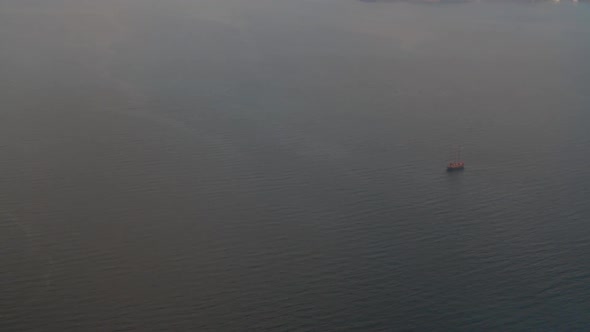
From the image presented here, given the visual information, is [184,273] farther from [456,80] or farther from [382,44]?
[382,44]

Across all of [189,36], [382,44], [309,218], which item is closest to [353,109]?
[309,218]

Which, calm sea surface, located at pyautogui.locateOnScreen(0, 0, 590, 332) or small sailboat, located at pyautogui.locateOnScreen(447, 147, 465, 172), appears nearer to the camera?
calm sea surface, located at pyautogui.locateOnScreen(0, 0, 590, 332)

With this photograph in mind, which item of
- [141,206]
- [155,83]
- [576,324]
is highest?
[155,83]

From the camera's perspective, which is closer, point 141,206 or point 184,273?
point 184,273

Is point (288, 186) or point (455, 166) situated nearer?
point (288, 186)

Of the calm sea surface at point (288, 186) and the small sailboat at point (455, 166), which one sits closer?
the calm sea surface at point (288, 186)

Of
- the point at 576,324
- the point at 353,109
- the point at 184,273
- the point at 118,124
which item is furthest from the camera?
the point at 353,109

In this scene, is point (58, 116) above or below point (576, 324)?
above

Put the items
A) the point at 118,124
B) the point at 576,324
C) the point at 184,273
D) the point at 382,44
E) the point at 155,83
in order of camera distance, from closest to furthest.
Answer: the point at 576,324
the point at 184,273
the point at 118,124
the point at 155,83
the point at 382,44
